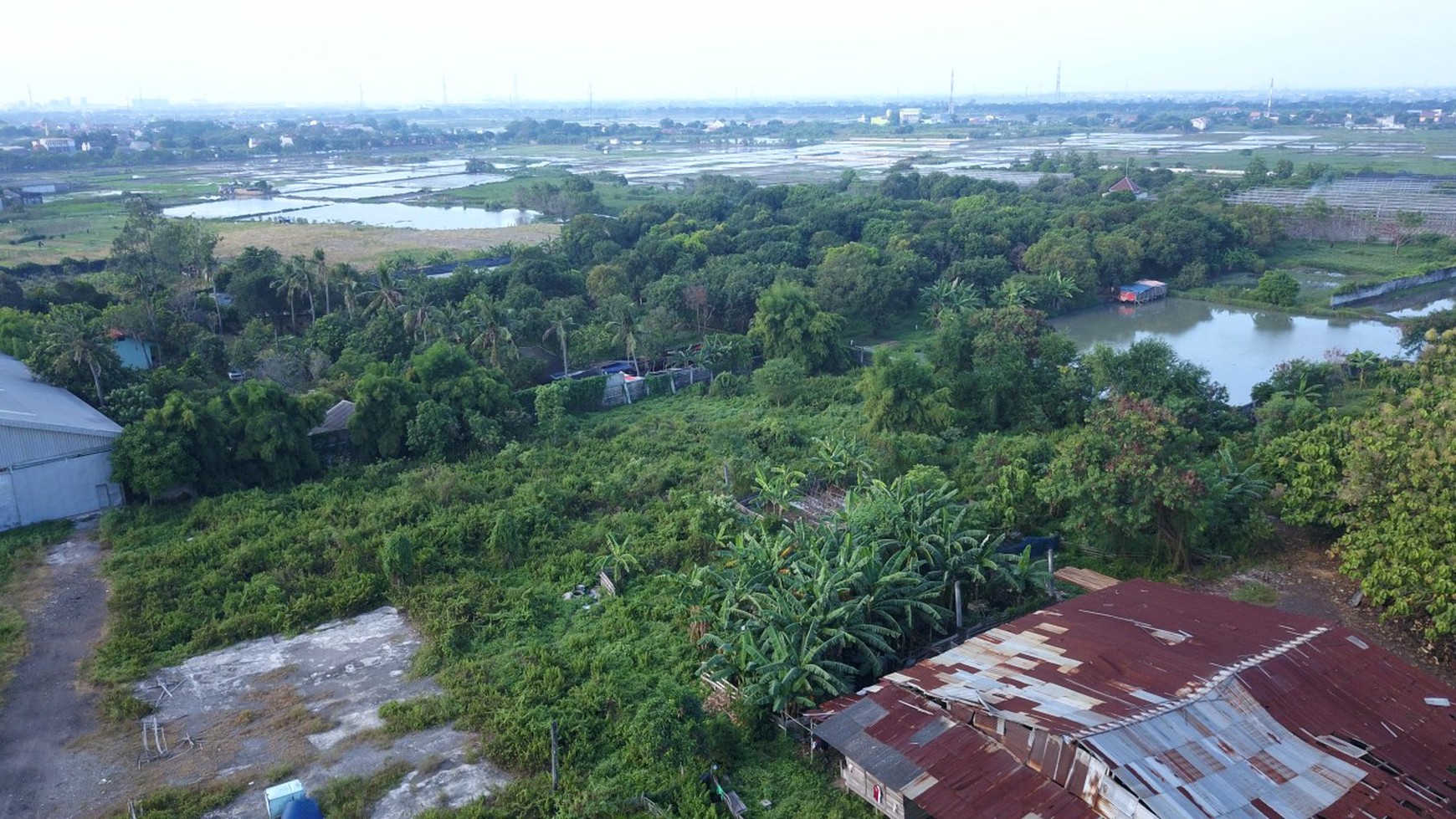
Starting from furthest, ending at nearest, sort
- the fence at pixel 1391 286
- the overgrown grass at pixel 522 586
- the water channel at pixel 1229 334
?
the fence at pixel 1391 286 < the water channel at pixel 1229 334 < the overgrown grass at pixel 522 586

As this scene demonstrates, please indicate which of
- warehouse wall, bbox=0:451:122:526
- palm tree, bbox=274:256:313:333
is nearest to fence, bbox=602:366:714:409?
palm tree, bbox=274:256:313:333

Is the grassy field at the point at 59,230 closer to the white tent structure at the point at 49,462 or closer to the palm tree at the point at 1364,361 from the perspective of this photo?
the white tent structure at the point at 49,462

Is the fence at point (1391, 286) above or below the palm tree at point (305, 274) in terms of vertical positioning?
below

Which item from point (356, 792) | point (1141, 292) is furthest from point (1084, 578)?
point (1141, 292)

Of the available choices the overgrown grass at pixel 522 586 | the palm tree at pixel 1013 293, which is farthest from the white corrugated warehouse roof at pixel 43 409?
the palm tree at pixel 1013 293

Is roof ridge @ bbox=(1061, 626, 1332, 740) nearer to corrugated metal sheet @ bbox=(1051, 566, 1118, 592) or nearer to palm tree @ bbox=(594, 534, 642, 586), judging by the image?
corrugated metal sheet @ bbox=(1051, 566, 1118, 592)

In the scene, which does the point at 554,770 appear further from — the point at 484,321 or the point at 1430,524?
the point at 484,321
